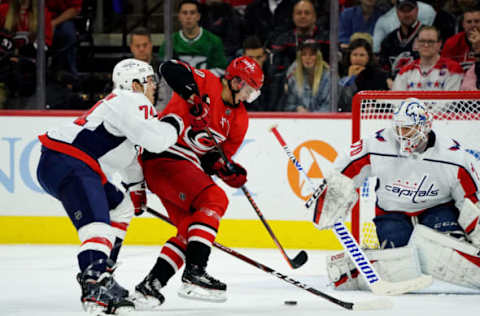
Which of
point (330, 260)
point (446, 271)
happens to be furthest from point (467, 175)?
point (330, 260)

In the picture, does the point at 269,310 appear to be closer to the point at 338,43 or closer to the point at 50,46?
the point at 338,43

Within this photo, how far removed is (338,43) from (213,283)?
2.54 meters

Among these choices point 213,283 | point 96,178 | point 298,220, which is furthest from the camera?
point 298,220

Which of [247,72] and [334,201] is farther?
[334,201]

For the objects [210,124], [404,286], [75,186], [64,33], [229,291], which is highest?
[64,33]

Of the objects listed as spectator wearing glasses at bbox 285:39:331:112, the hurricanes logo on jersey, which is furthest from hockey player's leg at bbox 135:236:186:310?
spectator wearing glasses at bbox 285:39:331:112

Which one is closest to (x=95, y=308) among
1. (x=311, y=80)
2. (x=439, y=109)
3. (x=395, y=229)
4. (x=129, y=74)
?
(x=129, y=74)

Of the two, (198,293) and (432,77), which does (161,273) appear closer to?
(198,293)

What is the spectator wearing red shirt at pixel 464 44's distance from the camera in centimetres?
541

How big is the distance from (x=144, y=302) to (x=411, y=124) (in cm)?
143

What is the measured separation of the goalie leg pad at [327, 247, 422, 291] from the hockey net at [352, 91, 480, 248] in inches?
20.1

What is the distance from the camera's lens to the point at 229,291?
4047mm

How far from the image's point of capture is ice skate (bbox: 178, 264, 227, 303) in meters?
3.46

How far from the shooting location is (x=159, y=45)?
18.9 ft
